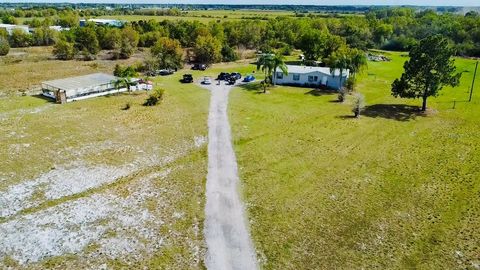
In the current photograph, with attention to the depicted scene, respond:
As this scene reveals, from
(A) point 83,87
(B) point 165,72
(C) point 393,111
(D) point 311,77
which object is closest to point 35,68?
(B) point 165,72

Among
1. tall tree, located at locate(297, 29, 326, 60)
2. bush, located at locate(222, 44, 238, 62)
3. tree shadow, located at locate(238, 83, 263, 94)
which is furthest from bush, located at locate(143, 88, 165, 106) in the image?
tall tree, located at locate(297, 29, 326, 60)

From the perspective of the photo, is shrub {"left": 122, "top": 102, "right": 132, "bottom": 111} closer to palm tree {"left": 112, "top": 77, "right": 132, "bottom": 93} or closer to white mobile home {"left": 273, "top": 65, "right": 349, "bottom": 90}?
palm tree {"left": 112, "top": 77, "right": 132, "bottom": 93}

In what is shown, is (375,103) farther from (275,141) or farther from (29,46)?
(29,46)

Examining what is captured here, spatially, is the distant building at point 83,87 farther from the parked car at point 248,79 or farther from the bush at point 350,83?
the bush at point 350,83

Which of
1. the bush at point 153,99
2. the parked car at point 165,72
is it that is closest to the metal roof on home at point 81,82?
the bush at point 153,99

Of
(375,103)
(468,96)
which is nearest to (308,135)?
(375,103)

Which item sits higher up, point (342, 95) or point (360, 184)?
point (342, 95)

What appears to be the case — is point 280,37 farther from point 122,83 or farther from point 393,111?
point 393,111
